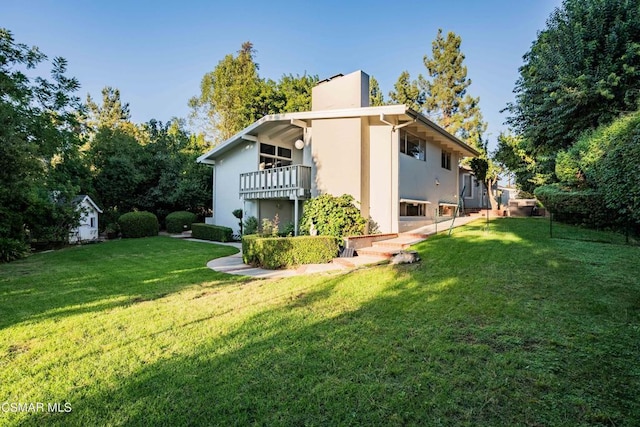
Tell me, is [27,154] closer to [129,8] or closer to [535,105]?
[129,8]

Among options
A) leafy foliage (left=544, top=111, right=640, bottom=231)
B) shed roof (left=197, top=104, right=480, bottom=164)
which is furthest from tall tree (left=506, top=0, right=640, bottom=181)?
shed roof (left=197, top=104, right=480, bottom=164)

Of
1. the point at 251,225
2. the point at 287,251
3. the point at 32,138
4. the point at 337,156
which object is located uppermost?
the point at 32,138

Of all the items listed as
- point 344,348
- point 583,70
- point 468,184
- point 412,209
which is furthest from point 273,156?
point 468,184

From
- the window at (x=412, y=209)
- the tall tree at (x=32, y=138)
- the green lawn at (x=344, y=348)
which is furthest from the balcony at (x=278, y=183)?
the tall tree at (x=32, y=138)

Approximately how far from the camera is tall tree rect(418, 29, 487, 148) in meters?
28.8

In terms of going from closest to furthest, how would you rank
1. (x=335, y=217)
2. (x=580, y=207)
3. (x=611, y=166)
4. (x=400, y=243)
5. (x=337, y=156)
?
(x=611, y=166) < (x=400, y=243) < (x=580, y=207) < (x=335, y=217) < (x=337, y=156)

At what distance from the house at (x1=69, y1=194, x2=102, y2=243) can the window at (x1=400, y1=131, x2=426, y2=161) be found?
15.9 m

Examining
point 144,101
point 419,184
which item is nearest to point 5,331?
point 419,184

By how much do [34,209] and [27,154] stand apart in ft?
23.0

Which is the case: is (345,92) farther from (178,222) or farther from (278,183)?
(178,222)

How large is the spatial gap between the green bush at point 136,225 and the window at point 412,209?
14.7 m

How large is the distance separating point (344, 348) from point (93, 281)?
21.0 feet

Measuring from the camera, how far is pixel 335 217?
10.8m

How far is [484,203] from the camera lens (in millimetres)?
26219
